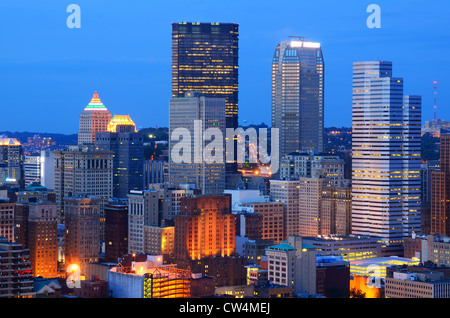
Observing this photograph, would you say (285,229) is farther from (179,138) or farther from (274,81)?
(274,81)

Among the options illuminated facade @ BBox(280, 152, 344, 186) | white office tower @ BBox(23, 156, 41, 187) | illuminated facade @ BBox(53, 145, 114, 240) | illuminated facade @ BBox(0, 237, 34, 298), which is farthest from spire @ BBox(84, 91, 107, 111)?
illuminated facade @ BBox(0, 237, 34, 298)

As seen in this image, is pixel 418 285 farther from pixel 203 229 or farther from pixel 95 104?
pixel 95 104

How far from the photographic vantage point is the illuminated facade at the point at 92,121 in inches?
2511

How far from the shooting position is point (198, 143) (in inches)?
1992

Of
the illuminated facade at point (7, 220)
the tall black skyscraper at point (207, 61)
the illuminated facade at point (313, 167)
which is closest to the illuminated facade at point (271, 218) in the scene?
the illuminated facade at point (313, 167)

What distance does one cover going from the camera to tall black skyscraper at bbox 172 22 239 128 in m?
64.6

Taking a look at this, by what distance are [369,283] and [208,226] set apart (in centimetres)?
719

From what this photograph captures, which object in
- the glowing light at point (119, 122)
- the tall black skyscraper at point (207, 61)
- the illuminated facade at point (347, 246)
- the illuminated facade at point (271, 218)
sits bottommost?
the illuminated facade at point (347, 246)

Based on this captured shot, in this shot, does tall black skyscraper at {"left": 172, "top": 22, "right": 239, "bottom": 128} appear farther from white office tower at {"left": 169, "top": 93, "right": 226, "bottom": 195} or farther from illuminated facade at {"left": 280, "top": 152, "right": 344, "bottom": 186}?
white office tower at {"left": 169, "top": 93, "right": 226, "bottom": 195}

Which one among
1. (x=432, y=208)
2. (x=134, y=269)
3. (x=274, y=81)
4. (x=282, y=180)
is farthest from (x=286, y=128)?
(x=134, y=269)

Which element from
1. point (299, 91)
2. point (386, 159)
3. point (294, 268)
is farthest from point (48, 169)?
point (294, 268)

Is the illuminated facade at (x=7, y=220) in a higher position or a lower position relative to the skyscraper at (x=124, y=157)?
lower

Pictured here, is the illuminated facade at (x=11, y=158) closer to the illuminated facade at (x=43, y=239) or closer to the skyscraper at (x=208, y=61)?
the skyscraper at (x=208, y=61)

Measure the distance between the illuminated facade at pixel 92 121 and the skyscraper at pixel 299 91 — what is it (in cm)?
1437
